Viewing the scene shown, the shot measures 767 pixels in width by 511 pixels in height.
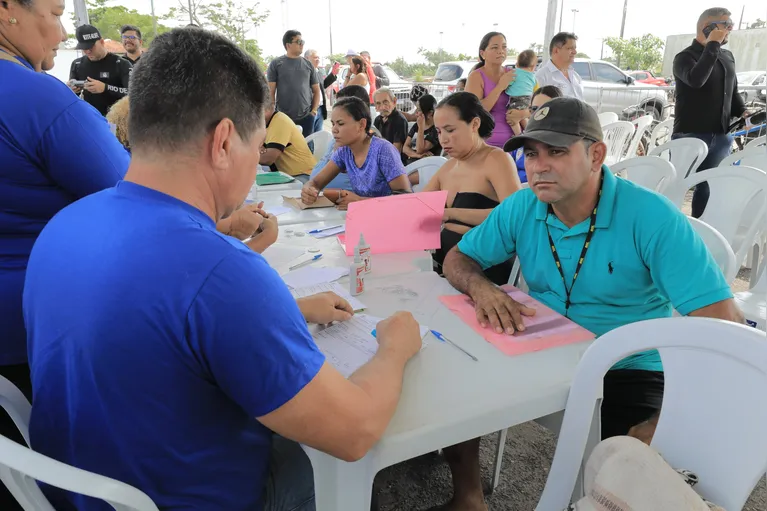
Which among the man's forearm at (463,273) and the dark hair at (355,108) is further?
the dark hair at (355,108)

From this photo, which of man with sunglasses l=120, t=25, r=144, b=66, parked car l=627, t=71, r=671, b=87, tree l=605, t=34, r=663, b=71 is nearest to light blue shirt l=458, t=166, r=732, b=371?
man with sunglasses l=120, t=25, r=144, b=66

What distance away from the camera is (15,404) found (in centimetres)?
111

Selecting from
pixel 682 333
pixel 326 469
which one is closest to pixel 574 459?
pixel 682 333

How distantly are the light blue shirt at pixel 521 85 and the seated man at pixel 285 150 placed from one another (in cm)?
181

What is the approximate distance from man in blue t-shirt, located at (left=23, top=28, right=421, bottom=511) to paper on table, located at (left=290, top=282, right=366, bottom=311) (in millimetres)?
585

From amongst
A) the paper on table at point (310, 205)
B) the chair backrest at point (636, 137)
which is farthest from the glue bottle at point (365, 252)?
the chair backrest at point (636, 137)

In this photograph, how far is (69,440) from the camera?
799 mm

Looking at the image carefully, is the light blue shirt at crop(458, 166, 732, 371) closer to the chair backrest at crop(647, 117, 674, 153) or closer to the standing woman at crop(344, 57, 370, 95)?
the chair backrest at crop(647, 117, 674, 153)

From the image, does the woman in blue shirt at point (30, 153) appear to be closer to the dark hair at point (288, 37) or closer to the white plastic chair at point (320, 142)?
the white plastic chair at point (320, 142)

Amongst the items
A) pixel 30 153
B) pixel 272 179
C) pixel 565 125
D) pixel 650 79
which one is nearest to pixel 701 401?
pixel 565 125

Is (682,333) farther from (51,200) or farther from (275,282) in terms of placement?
(51,200)

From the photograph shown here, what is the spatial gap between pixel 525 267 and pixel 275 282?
3.74 feet

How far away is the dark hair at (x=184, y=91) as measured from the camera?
0.78m

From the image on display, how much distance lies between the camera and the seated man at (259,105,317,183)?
158 inches
